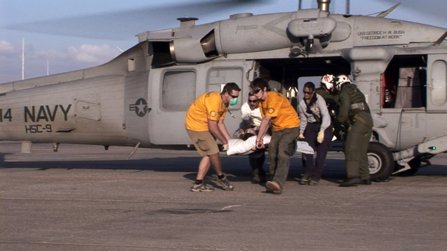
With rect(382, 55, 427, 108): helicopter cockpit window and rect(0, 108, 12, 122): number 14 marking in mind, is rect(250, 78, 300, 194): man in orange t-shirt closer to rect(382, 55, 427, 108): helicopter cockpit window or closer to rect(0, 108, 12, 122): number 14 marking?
rect(382, 55, 427, 108): helicopter cockpit window

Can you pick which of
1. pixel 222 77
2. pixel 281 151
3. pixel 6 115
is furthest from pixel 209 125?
pixel 6 115

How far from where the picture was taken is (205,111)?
12469 millimetres

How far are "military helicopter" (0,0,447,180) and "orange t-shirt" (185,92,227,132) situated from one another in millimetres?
2347

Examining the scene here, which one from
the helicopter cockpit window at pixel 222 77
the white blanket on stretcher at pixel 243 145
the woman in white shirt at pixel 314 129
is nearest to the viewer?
the white blanket on stretcher at pixel 243 145

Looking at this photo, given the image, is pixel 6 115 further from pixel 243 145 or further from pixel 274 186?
pixel 274 186

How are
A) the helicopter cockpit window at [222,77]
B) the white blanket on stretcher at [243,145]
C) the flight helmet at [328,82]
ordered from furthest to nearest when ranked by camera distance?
the helicopter cockpit window at [222,77], the flight helmet at [328,82], the white blanket on stretcher at [243,145]

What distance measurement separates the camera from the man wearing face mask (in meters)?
12.4

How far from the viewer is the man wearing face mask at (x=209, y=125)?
487 inches

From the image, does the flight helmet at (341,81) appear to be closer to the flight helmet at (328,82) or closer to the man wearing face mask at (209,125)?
the flight helmet at (328,82)

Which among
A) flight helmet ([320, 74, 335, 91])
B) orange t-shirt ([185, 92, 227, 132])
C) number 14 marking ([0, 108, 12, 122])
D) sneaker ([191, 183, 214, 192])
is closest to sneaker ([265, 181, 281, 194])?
sneaker ([191, 183, 214, 192])

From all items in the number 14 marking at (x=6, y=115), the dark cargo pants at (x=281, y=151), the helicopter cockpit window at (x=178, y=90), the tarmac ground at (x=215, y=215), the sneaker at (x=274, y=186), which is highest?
the helicopter cockpit window at (x=178, y=90)

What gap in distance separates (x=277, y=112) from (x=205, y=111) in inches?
42.6

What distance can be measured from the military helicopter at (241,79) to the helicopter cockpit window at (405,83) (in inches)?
0.7

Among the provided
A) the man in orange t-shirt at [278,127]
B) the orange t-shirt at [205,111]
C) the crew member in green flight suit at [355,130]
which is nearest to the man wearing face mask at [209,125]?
the orange t-shirt at [205,111]
